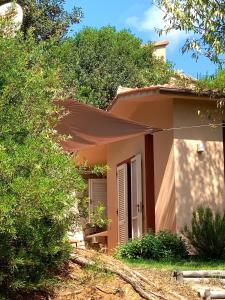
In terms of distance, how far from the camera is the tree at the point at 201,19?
10539 millimetres

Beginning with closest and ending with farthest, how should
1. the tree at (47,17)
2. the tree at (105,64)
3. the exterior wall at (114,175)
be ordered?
the exterior wall at (114,175), the tree at (47,17), the tree at (105,64)

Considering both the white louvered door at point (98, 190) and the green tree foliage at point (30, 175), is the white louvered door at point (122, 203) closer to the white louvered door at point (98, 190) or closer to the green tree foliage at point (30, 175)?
the white louvered door at point (98, 190)

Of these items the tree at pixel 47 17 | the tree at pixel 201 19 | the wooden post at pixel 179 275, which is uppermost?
the tree at pixel 47 17

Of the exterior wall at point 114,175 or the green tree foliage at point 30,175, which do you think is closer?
the green tree foliage at point 30,175

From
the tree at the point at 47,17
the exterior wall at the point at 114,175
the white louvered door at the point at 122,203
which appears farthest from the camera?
the tree at the point at 47,17

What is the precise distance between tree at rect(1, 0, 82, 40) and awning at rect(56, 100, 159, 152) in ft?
27.7

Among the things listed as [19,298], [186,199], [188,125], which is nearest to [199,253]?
[186,199]

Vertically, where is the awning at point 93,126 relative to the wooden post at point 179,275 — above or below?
above

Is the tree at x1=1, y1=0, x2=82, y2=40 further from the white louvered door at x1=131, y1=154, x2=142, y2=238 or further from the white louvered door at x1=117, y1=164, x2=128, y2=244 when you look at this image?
the white louvered door at x1=131, y1=154, x2=142, y2=238

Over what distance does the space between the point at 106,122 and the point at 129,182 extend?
4.87m

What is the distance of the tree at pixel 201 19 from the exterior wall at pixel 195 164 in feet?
4.87

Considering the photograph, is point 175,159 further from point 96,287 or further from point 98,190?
point 96,287

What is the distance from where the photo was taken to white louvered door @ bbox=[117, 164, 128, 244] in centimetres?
1367

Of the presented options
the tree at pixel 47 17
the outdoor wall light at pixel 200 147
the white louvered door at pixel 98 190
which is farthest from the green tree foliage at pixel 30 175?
the tree at pixel 47 17
